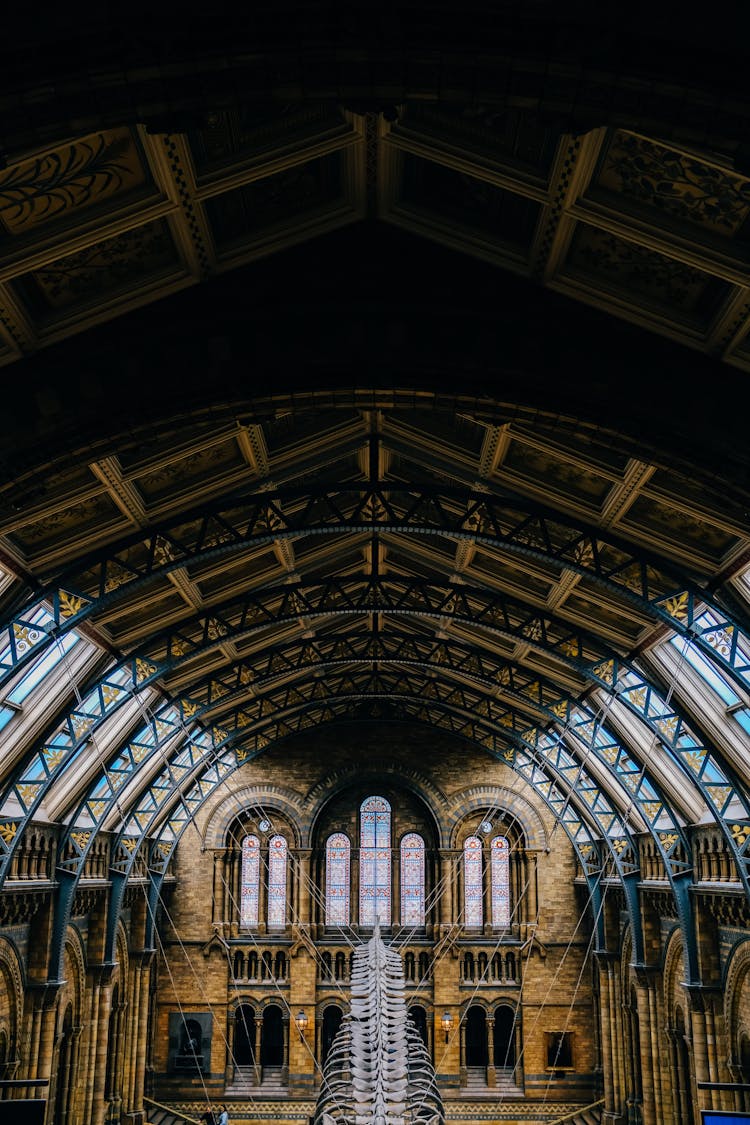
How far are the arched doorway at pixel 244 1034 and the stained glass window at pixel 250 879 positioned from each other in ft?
9.28

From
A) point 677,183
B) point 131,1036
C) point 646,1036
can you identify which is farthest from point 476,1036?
point 677,183

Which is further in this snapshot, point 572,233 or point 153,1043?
point 153,1043

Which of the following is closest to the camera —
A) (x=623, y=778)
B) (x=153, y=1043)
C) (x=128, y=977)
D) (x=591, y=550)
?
(x=591, y=550)

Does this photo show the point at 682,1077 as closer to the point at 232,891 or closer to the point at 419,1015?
the point at 419,1015

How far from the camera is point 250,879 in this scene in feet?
116

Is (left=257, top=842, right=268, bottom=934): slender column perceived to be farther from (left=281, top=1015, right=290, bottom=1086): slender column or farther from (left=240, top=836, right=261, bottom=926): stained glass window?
(left=281, top=1015, right=290, bottom=1086): slender column

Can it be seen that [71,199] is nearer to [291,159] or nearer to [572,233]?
[291,159]

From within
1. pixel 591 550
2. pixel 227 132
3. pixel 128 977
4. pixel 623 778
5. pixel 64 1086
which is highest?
pixel 227 132

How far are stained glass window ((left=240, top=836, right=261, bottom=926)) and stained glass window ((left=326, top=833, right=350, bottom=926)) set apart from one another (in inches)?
99.0

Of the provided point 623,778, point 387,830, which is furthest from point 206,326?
point 387,830

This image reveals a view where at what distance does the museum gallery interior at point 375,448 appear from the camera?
19.3 feet

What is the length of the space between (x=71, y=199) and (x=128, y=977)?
2701 centimetres

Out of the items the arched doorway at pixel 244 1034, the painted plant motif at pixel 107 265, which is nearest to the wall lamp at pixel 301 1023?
the arched doorway at pixel 244 1034

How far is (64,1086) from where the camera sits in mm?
24625
